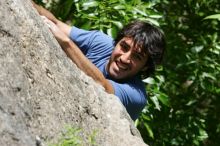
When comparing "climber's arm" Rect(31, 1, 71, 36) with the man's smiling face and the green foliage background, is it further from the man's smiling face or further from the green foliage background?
the green foliage background

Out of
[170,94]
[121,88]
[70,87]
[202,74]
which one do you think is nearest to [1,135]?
[70,87]

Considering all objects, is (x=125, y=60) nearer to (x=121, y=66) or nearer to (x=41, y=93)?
(x=121, y=66)

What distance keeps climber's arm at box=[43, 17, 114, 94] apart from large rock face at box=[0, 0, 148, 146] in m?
0.11

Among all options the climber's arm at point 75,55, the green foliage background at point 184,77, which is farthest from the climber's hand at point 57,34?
the green foliage background at point 184,77

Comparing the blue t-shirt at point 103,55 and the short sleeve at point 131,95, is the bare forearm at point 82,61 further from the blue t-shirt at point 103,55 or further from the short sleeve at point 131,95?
the blue t-shirt at point 103,55

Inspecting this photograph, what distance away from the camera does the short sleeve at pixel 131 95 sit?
3.39 m

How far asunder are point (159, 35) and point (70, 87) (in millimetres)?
1110

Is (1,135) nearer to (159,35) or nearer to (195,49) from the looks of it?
(159,35)

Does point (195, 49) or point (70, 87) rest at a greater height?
point (70, 87)

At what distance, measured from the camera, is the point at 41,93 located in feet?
8.21

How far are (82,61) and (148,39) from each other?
2.23ft

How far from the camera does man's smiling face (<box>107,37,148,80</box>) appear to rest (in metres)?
Answer: 3.49

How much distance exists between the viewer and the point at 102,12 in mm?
4172

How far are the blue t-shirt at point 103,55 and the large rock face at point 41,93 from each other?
17.9 inches
